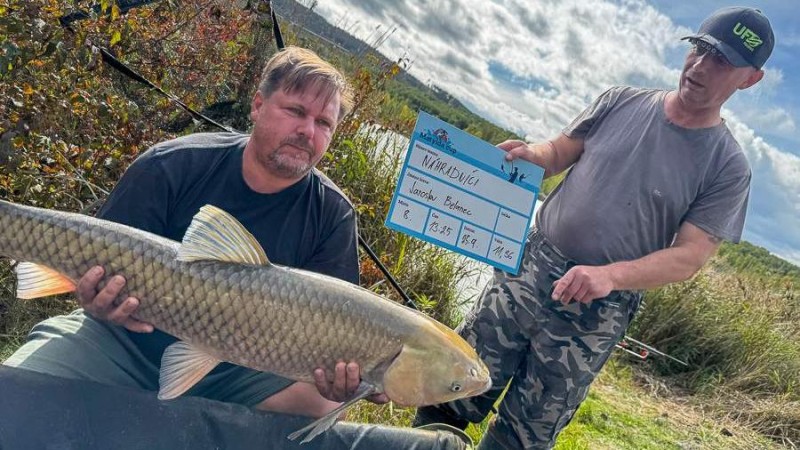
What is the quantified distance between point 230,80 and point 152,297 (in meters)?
3.23

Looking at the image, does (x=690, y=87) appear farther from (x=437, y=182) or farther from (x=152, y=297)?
(x=152, y=297)

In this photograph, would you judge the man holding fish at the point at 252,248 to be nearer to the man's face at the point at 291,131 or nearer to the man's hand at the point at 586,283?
the man's face at the point at 291,131

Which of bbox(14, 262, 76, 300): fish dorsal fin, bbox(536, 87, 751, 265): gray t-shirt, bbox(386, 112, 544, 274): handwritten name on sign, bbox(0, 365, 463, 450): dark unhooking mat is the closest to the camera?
bbox(0, 365, 463, 450): dark unhooking mat

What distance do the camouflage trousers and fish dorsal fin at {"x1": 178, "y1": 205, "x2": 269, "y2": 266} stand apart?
53.7 inches

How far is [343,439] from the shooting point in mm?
1945

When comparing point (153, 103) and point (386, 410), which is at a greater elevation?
point (153, 103)

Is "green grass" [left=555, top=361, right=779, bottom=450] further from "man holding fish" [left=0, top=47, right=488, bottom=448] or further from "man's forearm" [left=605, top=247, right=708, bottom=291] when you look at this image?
"man holding fish" [left=0, top=47, right=488, bottom=448]

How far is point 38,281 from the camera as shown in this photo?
1.77 metres

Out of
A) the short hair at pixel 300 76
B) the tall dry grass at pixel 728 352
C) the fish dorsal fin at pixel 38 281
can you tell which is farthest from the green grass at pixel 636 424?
the fish dorsal fin at pixel 38 281

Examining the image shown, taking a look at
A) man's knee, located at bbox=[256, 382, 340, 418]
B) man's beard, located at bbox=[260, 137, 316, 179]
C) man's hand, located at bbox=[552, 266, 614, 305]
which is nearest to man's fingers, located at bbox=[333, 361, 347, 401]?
man's knee, located at bbox=[256, 382, 340, 418]

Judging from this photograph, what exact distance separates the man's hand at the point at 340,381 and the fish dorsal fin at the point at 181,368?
313 millimetres

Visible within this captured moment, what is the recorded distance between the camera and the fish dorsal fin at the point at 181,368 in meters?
1.76

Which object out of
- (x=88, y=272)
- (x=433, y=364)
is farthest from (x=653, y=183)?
(x=88, y=272)

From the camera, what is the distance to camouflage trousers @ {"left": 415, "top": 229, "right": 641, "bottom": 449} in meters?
2.62
